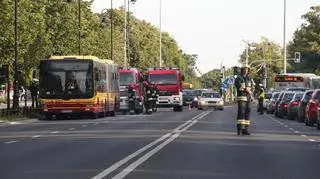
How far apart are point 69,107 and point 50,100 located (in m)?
1.05

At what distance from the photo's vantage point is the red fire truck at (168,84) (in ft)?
189

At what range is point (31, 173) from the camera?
14.0m

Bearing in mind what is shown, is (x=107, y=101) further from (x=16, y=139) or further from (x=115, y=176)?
(x=115, y=176)

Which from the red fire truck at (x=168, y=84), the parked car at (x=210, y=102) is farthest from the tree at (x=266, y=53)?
the red fire truck at (x=168, y=84)

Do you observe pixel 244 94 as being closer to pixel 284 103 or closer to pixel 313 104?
pixel 313 104

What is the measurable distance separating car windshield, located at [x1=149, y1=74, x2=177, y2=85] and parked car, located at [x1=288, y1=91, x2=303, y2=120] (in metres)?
16.4

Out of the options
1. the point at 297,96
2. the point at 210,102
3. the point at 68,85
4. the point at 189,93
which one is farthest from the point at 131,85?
the point at 189,93

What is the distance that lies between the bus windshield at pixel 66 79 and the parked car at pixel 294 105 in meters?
10.4

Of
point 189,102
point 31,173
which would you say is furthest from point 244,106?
point 189,102

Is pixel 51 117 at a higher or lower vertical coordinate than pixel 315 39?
lower

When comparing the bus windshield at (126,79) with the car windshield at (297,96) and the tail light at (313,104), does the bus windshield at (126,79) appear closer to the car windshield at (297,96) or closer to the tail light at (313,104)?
the car windshield at (297,96)

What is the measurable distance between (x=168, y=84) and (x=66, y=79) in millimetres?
17835

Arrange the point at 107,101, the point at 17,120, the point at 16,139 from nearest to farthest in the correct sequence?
the point at 16,139 → the point at 17,120 → the point at 107,101

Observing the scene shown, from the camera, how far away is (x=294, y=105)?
41.2 metres
